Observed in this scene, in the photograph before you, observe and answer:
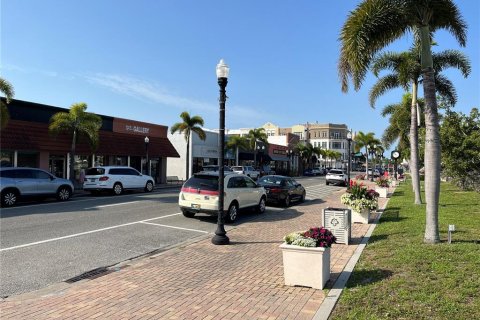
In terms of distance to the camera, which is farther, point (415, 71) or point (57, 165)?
point (57, 165)

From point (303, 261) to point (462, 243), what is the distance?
4056mm

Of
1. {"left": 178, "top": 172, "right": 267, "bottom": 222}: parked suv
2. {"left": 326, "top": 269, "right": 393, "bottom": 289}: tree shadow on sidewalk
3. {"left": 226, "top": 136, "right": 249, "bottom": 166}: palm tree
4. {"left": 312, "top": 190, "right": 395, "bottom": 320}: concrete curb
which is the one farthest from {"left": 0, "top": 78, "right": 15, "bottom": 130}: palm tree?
{"left": 226, "top": 136, "right": 249, "bottom": 166}: palm tree

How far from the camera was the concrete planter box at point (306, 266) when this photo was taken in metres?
6.04

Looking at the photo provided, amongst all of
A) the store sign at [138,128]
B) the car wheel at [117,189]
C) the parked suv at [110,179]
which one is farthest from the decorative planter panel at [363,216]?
the store sign at [138,128]

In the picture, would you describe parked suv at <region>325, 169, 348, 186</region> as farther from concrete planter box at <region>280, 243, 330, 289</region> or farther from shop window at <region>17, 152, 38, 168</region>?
concrete planter box at <region>280, 243, 330, 289</region>

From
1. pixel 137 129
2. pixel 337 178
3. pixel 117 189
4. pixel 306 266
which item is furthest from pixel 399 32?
pixel 337 178

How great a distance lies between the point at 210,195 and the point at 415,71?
39.5 ft

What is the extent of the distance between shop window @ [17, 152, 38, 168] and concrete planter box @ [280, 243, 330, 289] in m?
23.1

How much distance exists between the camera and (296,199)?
20.0 m

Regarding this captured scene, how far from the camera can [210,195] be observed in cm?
1286

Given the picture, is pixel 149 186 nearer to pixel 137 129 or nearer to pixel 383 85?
pixel 137 129

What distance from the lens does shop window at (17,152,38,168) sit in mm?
24484

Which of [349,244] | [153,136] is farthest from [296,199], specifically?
[153,136]

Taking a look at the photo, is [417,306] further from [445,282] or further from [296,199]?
[296,199]
